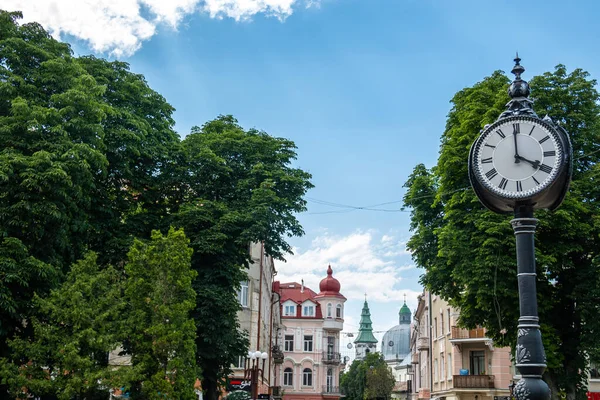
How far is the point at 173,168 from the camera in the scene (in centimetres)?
2755

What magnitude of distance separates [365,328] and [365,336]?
108 inches

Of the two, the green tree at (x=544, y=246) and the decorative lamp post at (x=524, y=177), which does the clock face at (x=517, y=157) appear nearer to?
the decorative lamp post at (x=524, y=177)

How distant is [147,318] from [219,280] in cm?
654

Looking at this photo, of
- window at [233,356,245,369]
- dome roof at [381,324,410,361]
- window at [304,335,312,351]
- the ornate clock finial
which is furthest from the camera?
dome roof at [381,324,410,361]

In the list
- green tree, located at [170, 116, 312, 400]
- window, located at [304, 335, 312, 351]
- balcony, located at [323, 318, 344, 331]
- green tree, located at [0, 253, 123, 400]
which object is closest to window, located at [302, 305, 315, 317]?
balcony, located at [323, 318, 344, 331]

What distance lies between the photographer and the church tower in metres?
173

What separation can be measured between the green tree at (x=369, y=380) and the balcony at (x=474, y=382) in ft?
159

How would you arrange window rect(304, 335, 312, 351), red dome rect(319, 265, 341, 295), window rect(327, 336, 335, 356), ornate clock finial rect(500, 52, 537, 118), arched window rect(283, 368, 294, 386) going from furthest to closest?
red dome rect(319, 265, 341, 295), window rect(327, 336, 335, 356), window rect(304, 335, 312, 351), arched window rect(283, 368, 294, 386), ornate clock finial rect(500, 52, 537, 118)

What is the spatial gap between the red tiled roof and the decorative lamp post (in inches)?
2794

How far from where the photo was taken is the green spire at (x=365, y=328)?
174m

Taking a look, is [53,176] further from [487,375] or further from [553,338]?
[487,375]

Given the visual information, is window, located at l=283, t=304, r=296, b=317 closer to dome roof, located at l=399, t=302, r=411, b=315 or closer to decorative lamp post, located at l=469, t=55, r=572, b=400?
decorative lamp post, located at l=469, t=55, r=572, b=400

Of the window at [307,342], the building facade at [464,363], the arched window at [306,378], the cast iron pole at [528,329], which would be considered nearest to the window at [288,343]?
the window at [307,342]

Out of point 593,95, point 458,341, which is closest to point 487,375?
point 458,341
